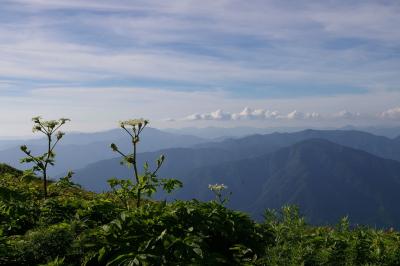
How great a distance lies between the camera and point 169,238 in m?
7.34

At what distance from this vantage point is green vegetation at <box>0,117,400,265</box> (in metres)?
7.40

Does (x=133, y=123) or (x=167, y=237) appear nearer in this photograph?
(x=167, y=237)

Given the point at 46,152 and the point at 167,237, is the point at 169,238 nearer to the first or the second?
the point at 167,237

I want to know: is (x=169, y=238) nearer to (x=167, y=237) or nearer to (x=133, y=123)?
(x=167, y=237)

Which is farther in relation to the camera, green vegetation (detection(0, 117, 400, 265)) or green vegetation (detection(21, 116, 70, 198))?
green vegetation (detection(21, 116, 70, 198))

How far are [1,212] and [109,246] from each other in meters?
3.81

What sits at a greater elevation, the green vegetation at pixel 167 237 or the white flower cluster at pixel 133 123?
the white flower cluster at pixel 133 123

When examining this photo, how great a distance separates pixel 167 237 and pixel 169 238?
0.05m

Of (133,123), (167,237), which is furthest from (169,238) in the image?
(133,123)

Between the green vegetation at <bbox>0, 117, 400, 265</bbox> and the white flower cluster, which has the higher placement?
the white flower cluster

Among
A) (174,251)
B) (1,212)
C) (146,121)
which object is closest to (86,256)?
(174,251)

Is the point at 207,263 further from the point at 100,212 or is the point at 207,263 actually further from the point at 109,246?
the point at 100,212

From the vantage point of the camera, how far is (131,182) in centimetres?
1134

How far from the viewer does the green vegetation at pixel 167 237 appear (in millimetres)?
7402
